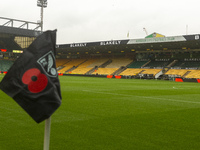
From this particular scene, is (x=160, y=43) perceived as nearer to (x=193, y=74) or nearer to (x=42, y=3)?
(x=193, y=74)

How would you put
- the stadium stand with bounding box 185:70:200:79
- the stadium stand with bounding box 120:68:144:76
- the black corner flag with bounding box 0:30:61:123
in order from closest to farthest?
the black corner flag with bounding box 0:30:61:123
the stadium stand with bounding box 185:70:200:79
the stadium stand with bounding box 120:68:144:76

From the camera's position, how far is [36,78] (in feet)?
9.57

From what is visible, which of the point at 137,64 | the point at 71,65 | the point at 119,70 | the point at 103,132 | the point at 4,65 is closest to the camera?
the point at 103,132

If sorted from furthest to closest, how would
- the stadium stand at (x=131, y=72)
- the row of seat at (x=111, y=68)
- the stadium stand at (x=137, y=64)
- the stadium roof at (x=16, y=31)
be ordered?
the stadium stand at (x=137, y=64)
the stadium roof at (x=16, y=31)
the stadium stand at (x=131, y=72)
the row of seat at (x=111, y=68)

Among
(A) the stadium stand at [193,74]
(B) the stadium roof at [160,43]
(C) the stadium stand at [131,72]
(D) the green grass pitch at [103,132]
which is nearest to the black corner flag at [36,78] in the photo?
(D) the green grass pitch at [103,132]

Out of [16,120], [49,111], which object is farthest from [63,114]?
[49,111]

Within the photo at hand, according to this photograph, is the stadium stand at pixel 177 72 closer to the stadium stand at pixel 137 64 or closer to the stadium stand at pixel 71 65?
the stadium stand at pixel 137 64

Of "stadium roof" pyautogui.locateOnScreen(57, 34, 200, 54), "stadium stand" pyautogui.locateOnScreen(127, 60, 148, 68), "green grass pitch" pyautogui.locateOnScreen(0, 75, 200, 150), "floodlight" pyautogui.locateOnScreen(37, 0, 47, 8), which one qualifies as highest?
"floodlight" pyautogui.locateOnScreen(37, 0, 47, 8)

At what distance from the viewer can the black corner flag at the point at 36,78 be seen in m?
2.92

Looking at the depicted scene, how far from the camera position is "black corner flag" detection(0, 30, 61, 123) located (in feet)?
9.59

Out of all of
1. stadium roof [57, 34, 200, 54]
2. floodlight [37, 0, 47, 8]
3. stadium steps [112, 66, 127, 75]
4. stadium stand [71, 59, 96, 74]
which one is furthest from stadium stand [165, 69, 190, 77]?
floodlight [37, 0, 47, 8]

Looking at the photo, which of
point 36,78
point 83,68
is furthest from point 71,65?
point 36,78

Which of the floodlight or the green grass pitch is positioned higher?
the floodlight

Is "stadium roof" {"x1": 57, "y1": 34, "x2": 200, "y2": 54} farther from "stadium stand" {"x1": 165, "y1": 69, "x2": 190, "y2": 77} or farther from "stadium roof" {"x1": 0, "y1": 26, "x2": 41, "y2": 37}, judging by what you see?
"stadium roof" {"x1": 0, "y1": 26, "x2": 41, "y2": 37}
